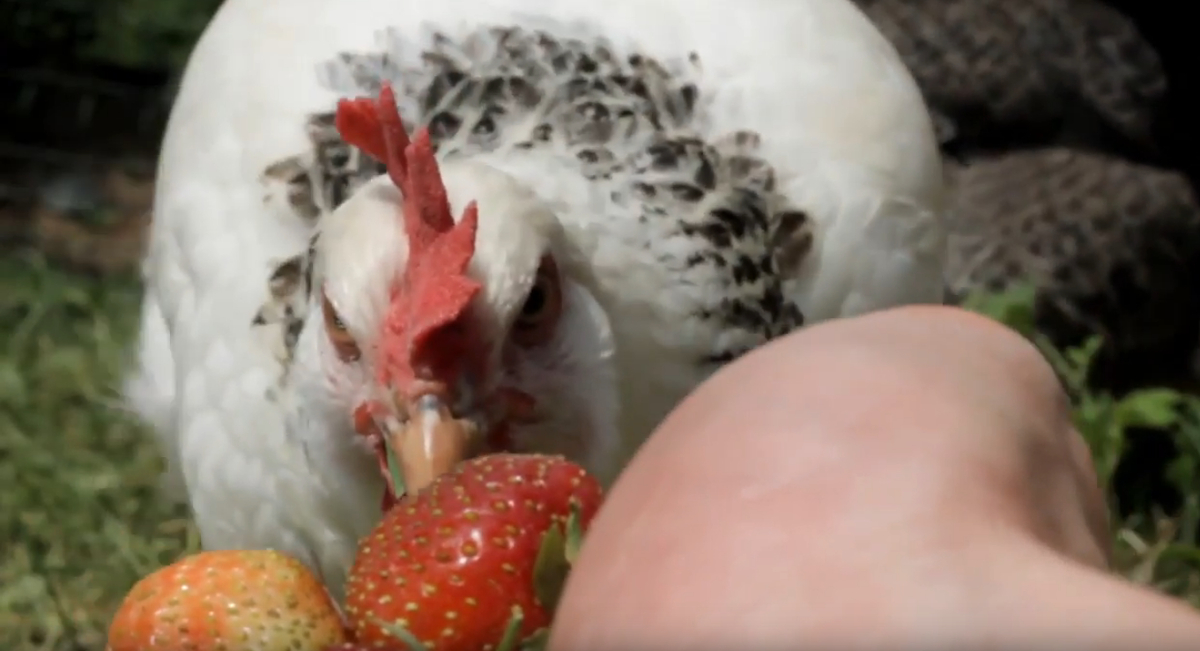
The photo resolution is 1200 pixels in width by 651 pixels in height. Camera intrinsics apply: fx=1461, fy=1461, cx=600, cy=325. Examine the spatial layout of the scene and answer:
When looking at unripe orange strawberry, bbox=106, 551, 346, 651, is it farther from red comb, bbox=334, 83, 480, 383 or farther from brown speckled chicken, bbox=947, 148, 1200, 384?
brown speckled chicken, bbox=947, 148, 1200, 384

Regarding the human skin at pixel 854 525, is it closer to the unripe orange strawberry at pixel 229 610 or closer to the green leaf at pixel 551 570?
the green leaf at pixel 551 570

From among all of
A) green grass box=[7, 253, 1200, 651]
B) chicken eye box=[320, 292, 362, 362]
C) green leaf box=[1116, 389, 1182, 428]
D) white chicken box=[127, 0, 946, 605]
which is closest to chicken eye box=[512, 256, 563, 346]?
white chicken box=[127, 0, 946, 605]

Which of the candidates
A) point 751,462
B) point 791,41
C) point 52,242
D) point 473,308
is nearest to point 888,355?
point 751,462

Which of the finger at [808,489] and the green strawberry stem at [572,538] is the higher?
the finger at [808,489]

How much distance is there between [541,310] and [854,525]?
50cm

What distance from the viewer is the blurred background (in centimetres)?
176

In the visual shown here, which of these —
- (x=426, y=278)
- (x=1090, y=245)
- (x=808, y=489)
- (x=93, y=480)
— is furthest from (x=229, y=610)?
(x=1090, y=245)

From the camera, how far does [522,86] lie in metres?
1.23

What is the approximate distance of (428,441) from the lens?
96 cm

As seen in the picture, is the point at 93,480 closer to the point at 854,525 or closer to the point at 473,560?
the point at 473,560

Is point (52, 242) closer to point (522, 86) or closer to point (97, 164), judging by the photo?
point (97, 164)

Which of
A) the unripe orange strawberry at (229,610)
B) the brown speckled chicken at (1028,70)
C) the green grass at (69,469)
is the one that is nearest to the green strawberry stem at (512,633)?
the unripe orange strawberry at (229,610)

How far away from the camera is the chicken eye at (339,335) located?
1.03 m

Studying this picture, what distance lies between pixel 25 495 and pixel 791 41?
3.75 ft
